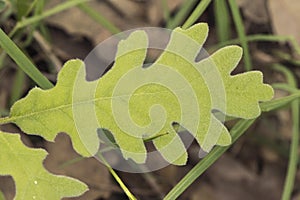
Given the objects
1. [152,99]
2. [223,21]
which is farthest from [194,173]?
[223,21]

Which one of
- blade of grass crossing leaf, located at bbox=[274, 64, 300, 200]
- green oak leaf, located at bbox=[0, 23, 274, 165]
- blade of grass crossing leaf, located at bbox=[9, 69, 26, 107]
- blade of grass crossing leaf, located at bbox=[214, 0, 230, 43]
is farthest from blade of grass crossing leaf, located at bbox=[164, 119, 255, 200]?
blade of grass crossing leaf, located at bbox=[9, 69, 26, 107]

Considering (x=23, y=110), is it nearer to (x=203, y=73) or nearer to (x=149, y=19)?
(x=203, y=73)

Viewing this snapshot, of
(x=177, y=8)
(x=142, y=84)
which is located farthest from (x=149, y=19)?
(x=142, y=84)

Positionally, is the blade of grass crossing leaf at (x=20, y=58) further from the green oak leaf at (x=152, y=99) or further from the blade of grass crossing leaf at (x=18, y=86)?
the blade of grass crossing leaf at (x=18, y=86)

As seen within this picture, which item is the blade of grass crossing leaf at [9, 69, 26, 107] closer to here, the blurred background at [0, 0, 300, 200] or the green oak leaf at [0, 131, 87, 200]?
the blurred background at [0, 0, 300, 200]

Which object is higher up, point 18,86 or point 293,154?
point 18,86

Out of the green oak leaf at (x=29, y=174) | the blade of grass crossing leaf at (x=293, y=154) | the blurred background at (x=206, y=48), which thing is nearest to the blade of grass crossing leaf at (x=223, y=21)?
the blurred background at (x=206, y=48)

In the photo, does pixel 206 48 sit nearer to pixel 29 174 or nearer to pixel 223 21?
pixel 223 21

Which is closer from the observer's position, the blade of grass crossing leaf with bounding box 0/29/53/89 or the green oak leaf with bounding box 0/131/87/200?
the green oak leaf with bounding box 0/131/87/200
